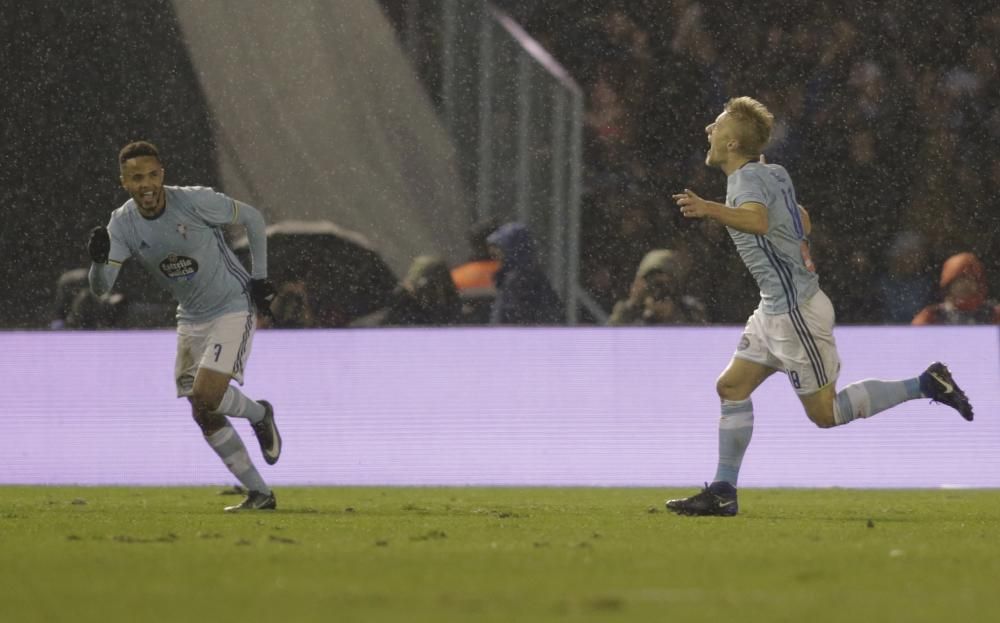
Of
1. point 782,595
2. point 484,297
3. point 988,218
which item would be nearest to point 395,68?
point 484,297

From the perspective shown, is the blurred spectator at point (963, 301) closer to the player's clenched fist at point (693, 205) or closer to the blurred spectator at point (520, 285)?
the blurred spectator at point (520, 285)

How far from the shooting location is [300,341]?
1110 cm

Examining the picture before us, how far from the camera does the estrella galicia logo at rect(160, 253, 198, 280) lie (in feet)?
27.5

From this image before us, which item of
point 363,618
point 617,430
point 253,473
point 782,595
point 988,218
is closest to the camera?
point 363,618

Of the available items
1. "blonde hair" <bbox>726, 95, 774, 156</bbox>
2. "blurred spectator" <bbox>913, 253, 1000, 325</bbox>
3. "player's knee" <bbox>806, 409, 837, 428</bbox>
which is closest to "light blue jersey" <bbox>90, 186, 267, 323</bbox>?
"blonde hair" <bbox>726, 95, 774, 156</bbox>

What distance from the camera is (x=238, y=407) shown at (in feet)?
27.4

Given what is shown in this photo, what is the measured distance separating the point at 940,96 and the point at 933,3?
2.09ft

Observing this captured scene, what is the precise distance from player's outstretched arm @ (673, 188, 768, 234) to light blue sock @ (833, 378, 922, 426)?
87cm

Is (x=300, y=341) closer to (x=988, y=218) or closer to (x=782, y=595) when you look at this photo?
(x=988, y=218)

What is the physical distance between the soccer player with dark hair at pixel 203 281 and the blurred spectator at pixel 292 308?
2914 mm

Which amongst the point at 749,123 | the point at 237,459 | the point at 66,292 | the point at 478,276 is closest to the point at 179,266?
the point at 237,459

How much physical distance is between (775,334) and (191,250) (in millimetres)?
2799

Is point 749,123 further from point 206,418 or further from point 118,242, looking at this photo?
point 118,242

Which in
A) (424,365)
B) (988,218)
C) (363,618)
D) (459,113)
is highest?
(459,113)
